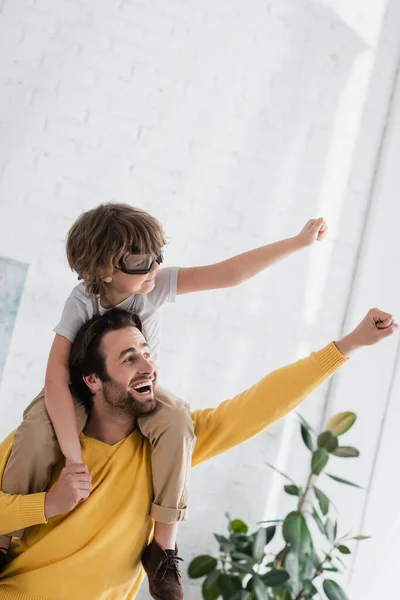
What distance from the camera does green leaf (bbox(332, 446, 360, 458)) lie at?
304 cm

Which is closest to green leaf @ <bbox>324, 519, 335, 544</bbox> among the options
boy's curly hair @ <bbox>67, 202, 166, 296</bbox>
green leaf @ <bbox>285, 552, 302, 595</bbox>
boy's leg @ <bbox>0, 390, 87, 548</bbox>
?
green leaf @ <bbox>285, 552, 302, 595</bbox>

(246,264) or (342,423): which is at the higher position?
(246,264)

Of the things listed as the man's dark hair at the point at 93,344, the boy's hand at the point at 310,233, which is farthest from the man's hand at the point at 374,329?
the man's dark hair at the point at 93,344

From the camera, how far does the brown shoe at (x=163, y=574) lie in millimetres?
2102

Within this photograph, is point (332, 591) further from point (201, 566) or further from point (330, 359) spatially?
point (330, 359)

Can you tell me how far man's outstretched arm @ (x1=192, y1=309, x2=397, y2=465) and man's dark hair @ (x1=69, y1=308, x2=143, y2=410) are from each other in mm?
366

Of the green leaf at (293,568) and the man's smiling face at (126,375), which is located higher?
the man's smiling face at (126,375)

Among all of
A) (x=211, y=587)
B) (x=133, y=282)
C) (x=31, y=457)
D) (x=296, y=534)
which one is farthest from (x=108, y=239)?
(x=211, y=587)

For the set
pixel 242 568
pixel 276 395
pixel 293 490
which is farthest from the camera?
pixel 293 490

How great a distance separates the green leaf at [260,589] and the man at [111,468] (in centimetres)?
75

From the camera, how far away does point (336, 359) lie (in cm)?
217

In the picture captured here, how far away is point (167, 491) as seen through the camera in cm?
212

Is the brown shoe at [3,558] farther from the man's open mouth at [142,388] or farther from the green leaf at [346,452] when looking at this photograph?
the green leaf at [346,452]

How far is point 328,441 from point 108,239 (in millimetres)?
1443
